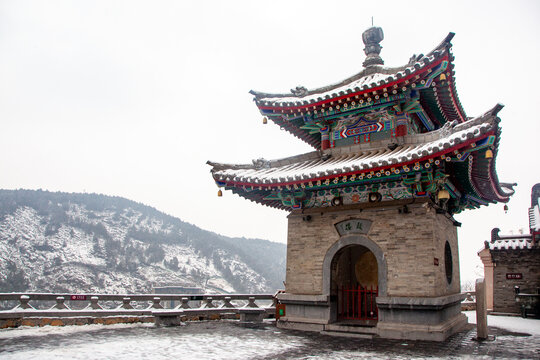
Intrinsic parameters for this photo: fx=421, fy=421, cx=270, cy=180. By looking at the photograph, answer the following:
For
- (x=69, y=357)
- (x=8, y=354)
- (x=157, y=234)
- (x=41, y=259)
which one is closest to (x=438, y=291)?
(x=69, y=357)

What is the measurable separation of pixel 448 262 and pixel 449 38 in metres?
6.44

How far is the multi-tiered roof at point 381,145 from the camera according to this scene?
10.4m

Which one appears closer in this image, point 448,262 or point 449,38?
point 449,38

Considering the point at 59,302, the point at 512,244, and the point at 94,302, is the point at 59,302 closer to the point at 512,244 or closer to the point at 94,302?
the point at 94,302

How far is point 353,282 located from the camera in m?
14.4

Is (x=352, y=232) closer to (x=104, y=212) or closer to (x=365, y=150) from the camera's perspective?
(x=365, y=150)

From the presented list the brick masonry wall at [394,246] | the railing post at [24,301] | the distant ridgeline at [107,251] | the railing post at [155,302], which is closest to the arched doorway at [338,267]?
the brick masonry wall at [394,246]

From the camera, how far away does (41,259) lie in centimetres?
9188

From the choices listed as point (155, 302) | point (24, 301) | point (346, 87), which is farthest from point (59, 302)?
point (346, 87)

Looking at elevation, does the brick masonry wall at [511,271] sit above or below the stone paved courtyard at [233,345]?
above

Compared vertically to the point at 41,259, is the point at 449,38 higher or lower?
higher

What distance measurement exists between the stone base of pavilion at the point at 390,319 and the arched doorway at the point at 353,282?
1.70 ft

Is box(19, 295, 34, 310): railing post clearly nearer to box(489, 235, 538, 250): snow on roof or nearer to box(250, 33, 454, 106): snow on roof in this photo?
box(250, 33, 454, 106): snow on roof

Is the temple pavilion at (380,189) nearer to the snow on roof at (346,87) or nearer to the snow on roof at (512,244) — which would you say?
the snow on roof at (346,87)
